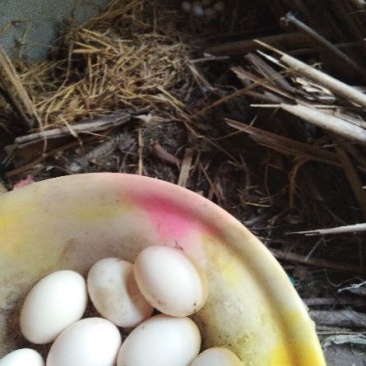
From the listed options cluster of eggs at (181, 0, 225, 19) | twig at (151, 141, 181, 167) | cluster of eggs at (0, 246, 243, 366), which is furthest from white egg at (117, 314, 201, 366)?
cluster of eggs at (181, 0, 225, 19)

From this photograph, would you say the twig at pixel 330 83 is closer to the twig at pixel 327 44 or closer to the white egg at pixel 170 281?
the twig at pixel 327 44

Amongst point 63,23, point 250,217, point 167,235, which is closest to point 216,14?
point 63,23

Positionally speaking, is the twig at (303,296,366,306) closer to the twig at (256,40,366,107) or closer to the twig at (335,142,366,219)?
the twig at (335,142,366,219)

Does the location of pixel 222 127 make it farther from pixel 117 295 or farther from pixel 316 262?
pixel 117 295

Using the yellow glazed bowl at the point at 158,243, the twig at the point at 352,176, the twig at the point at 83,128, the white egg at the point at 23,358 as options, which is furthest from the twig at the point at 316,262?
the white egg at the point at 23,358

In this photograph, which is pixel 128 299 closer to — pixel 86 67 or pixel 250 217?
pixel 250 217

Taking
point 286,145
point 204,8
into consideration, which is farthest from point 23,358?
point 204,8
